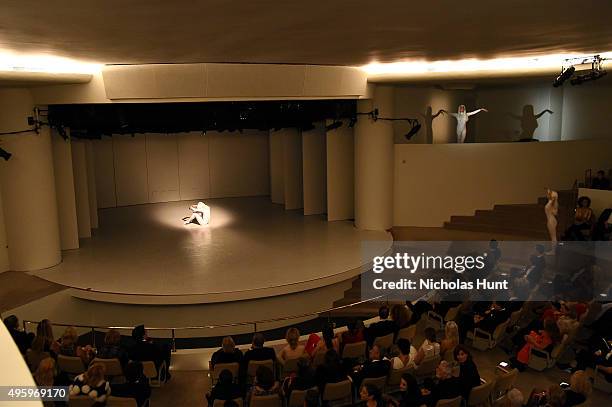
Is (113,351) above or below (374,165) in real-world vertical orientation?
below

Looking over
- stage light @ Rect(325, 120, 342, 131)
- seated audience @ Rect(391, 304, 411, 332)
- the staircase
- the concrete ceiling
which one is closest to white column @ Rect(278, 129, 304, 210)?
stage light @ Rect(325, 120, 342, 131)

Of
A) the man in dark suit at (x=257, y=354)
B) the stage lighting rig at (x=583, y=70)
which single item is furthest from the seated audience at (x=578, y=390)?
the stage lighting rig at (x=583, y=70)

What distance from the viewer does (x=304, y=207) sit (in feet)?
53.9

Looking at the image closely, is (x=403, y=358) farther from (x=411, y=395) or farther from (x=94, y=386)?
(x=94, y=386)

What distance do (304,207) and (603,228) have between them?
822 centimetres

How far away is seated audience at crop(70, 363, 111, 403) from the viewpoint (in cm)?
552

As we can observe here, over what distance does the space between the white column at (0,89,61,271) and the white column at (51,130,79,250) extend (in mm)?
828

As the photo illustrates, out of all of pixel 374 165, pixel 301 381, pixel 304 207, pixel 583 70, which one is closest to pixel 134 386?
pixel 301 381

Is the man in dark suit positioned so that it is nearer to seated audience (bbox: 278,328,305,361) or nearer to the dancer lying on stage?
seated audience (bbox: 278,328,305,361)

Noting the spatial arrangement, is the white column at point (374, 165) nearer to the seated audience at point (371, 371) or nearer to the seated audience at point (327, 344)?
the seated audience at point (327, 344)

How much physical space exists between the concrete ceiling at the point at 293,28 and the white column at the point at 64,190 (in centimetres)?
438

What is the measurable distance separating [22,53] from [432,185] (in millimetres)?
10354

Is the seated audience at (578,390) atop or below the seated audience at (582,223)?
below

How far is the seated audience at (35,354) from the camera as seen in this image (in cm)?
647
